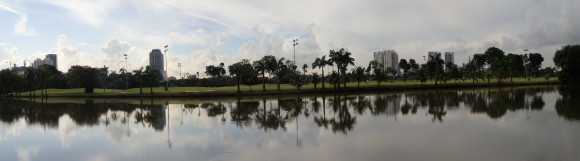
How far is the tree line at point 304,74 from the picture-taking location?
3456 inches

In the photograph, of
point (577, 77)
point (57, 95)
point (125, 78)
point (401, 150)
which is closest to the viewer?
point (401, 150)

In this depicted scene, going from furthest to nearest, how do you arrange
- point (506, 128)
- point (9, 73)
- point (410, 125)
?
point (9, 73) → point (410, 125) → point (506, 128)

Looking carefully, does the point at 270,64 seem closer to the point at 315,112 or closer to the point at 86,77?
the point at 315,112

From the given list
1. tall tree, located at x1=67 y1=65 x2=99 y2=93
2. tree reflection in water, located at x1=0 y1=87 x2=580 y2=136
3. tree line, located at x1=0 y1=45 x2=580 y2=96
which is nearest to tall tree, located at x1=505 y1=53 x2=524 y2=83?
tree line, located at x1=0 y1=45 x2=580 y2=96

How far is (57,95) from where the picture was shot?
107125mm

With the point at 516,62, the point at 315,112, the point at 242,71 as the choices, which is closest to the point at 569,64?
the point at 516,62

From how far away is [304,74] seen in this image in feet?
414

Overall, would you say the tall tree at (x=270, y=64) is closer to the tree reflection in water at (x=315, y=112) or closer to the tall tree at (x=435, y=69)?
the tree reflection in water at (x=315, y=112)

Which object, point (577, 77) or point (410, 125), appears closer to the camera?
point (410, 125)

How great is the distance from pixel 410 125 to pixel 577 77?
295 feet

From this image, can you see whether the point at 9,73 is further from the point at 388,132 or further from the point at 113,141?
the point at 388,132

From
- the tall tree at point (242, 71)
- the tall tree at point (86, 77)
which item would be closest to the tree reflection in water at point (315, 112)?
the tall tree at point (242, 71)

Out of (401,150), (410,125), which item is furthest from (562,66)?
(401,150)

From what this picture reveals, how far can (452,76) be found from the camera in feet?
364
